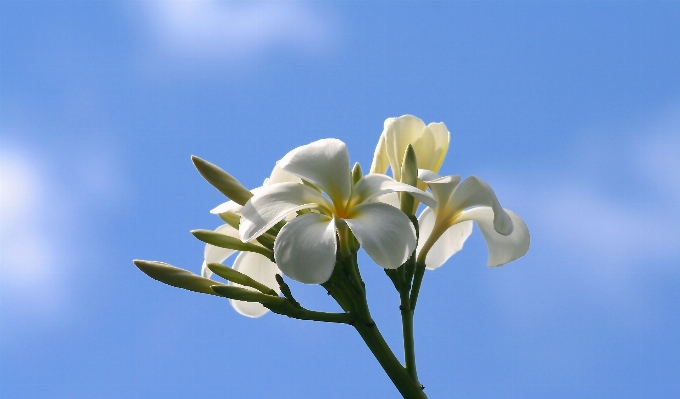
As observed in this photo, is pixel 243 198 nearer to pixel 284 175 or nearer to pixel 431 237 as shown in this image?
pixel 284 175

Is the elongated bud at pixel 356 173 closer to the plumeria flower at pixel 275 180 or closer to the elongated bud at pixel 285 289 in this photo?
the plumeria flower at pixel 275 180

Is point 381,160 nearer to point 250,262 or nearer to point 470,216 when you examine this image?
point 470,216

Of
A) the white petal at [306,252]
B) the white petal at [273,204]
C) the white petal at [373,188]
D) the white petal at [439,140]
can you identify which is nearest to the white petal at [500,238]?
the white petal at [439,140]

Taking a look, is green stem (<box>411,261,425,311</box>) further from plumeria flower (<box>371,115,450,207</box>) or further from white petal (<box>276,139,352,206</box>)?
white petal (<box>276,139,352,206</box>)

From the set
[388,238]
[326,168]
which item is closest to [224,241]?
[326,168]

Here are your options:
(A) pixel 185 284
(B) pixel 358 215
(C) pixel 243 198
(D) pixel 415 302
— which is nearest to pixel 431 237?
(D) pixel 415 302

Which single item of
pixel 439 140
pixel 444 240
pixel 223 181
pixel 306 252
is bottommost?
pixel 306 252
